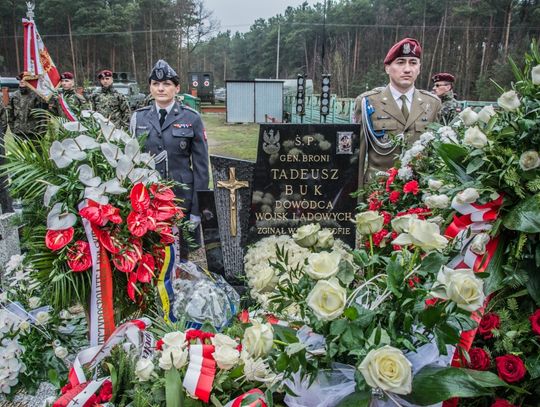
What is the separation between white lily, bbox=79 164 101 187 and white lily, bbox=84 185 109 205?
0.02m

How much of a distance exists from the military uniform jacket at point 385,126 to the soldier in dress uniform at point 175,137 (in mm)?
1341

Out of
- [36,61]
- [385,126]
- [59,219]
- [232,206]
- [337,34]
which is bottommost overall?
[232,206]

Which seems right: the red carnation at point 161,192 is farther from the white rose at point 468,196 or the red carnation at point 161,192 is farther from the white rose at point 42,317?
the white rose at point 468,196

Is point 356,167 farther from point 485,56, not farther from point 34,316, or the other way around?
point 485,56

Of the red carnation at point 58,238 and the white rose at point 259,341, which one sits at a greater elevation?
the red carnation at point 58,238

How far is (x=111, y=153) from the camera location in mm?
1845

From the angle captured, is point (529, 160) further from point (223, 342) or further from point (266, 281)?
point (223, 342)

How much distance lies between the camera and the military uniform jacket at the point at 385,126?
395cm

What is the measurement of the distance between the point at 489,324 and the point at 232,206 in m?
2.69

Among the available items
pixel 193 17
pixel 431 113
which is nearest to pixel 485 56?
pixel 193 17

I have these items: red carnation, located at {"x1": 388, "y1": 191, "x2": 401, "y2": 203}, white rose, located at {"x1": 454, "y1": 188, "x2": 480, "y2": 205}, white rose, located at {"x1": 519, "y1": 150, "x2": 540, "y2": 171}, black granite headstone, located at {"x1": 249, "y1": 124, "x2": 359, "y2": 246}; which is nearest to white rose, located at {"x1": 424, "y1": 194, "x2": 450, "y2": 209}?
white rose, located at {"x1": 454, "y1": 188, "x2": 480, "y2": 205}

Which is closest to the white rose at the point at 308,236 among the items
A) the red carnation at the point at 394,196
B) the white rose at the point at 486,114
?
the white rose at the point at 486,114

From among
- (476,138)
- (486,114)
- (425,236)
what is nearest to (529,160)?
(476,138)

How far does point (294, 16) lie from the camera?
47156 millimetres
